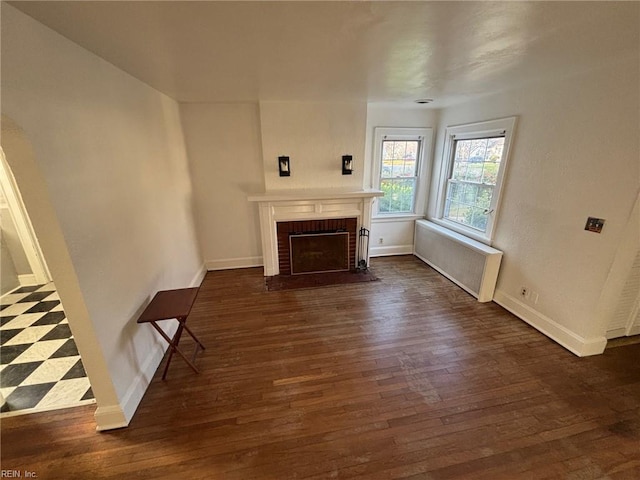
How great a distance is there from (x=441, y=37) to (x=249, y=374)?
8.75ft

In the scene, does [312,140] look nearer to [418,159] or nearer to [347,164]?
[347,164]

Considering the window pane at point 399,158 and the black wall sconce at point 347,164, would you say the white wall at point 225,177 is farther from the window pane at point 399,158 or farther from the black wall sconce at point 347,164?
the window pane at point 399,158

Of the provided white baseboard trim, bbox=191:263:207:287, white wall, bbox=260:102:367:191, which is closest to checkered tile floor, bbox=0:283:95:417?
white baseboard trim, bbox=191:263:207:287

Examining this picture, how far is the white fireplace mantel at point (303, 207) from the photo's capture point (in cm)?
355

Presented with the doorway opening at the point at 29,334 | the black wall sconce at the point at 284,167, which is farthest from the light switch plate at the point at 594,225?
the doorway opening at the point at 29,334

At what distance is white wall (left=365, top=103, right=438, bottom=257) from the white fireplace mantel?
0.62 metres

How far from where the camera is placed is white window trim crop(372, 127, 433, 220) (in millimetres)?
4027

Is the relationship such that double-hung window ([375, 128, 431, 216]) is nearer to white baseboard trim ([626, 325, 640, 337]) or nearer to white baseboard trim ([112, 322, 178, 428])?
white baseboard trim ([626, 325, 640, 337])

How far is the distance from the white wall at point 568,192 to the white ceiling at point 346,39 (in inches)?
10.4

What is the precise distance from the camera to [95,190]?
1625 millimetres

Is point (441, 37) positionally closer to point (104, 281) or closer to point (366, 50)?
point (366, 50)

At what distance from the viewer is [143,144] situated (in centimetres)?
234

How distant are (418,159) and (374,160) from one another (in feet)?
2.51

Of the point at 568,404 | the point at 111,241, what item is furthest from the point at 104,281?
the point at 568,404
